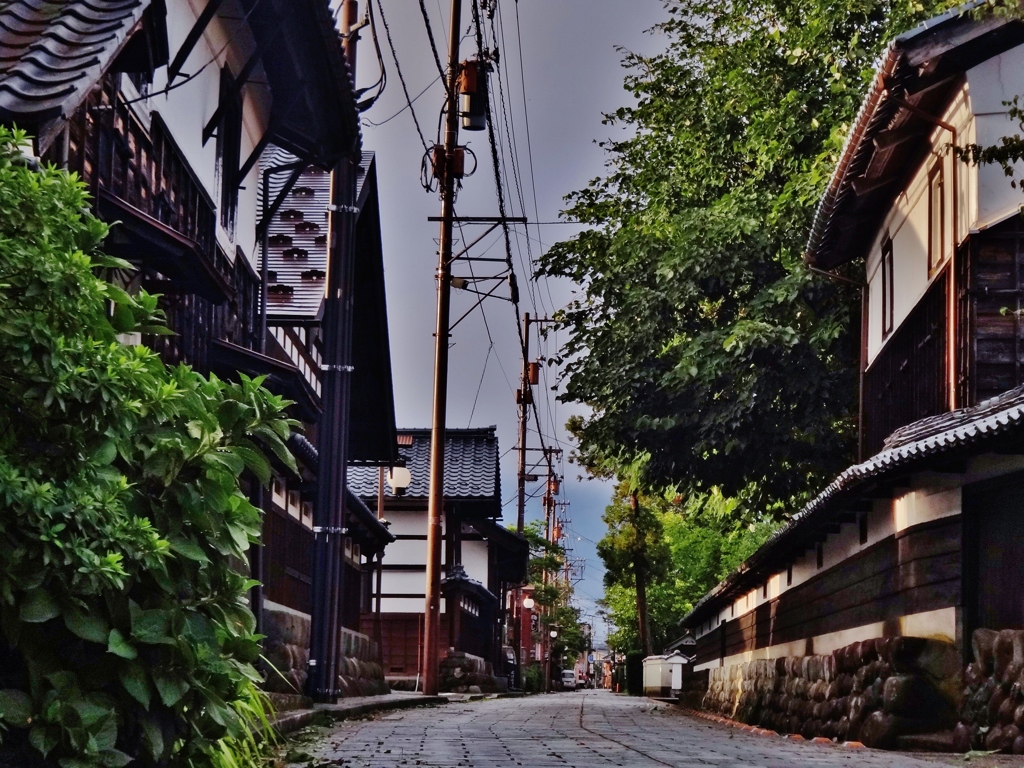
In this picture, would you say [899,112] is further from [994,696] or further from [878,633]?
[994,696]

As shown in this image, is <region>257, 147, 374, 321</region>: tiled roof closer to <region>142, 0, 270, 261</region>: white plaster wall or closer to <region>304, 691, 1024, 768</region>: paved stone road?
<region>142, 0, 270, 261</region>: white plaster wall

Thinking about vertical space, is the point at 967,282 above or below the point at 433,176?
below

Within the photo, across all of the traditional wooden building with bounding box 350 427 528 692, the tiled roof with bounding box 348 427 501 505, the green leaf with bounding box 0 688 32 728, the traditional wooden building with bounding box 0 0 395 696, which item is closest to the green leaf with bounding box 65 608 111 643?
the green leaf with bounding box 0 688 32 728

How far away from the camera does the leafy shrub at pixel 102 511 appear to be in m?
5.75

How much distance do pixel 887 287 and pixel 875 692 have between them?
8.60m

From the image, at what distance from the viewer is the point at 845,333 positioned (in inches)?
968

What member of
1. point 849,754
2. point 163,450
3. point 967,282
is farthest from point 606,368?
point 163,450

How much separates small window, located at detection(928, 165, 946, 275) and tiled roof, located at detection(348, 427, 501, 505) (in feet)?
90.8

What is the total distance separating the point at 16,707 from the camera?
19.0 ft

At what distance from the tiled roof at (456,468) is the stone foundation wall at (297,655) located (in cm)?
1494

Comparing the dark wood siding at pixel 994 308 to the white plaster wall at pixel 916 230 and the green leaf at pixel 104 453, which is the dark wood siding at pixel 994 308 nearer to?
the white plaster wall at pixel 916 230

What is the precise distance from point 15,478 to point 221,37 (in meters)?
10.3

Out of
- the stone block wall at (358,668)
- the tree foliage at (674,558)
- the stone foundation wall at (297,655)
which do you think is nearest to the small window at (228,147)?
the stone foundation wall at (297,655)

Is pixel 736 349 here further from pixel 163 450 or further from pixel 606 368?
pixel 163 450
